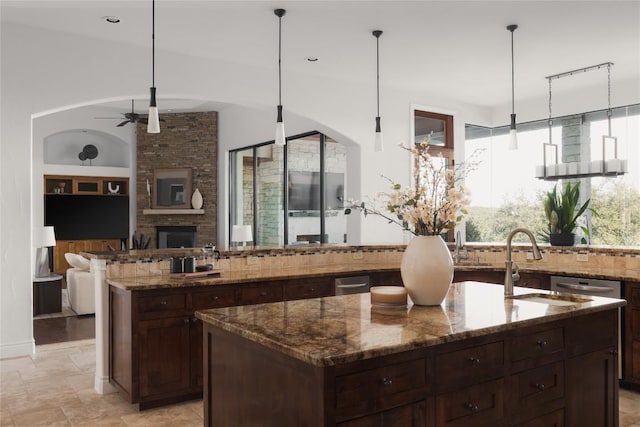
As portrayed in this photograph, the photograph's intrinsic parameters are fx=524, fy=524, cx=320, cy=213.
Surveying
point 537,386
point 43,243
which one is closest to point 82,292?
point 43,243

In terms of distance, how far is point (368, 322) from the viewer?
221 cm

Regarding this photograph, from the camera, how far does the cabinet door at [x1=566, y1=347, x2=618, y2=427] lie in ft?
8.36

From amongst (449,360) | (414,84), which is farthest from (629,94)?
(449,360)

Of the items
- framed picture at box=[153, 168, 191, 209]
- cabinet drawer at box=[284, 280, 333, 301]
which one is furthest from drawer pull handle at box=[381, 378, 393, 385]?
framed picture at box=[153, 168, 191, 209]

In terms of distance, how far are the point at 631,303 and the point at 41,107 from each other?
17.6 ft

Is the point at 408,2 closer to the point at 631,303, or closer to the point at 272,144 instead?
the point at 631,303

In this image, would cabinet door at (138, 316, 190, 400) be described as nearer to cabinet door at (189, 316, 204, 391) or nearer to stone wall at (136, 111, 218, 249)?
cabinet door at (189, 316, 204, 391)

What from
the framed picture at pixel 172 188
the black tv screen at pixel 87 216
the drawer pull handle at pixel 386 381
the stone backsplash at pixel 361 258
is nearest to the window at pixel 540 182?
the stone backsplash at pixel 361 258

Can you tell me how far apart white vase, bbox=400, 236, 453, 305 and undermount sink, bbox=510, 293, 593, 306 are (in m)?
0.60

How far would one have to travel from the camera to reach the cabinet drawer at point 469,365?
79.5 inches

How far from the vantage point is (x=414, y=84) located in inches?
271

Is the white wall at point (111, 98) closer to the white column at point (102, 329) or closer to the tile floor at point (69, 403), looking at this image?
the tile floor at point (69, 403)

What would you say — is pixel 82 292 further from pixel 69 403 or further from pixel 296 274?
pixel 296 274

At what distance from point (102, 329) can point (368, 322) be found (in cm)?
266
